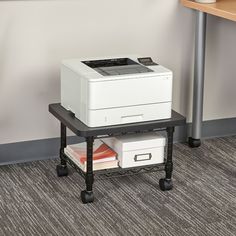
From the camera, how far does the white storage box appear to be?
118 inches

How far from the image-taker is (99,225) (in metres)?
2.77

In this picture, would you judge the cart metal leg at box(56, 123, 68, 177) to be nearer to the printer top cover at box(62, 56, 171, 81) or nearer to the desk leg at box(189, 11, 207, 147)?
the printer top cover at box(62, 56, 171, 81)

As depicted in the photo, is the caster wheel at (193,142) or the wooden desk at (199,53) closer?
the wooden desk at (199,53)

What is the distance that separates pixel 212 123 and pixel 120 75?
1.02 metres

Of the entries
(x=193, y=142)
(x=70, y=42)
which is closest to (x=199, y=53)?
(x=193, y=142)

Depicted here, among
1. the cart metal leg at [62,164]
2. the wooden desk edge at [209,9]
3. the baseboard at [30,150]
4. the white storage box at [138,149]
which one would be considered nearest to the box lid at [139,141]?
the white storage box at [138,149]

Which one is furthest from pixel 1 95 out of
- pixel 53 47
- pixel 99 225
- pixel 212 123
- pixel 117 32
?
pixel 212 123

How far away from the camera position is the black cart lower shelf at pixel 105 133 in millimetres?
2883

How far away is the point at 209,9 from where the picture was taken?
3219mm

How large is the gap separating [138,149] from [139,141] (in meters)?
0.04

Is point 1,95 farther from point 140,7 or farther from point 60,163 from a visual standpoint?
point 140,7

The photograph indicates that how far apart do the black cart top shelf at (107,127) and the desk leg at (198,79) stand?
1.56 ft

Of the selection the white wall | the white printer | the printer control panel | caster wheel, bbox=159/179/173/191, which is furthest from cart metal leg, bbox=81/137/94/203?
the white wall

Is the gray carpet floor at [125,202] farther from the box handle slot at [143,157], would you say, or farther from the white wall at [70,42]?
the white wall at [70,42]
